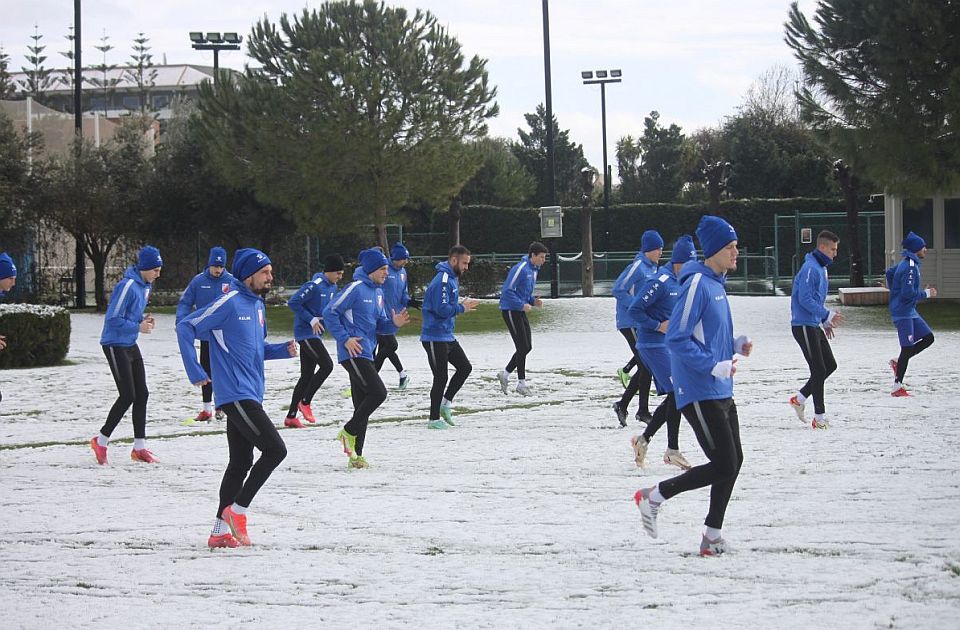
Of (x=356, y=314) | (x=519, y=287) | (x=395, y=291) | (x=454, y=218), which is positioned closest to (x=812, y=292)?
(x=519, y=287)

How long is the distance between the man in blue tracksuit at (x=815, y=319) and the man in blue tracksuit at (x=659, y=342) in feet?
5.29

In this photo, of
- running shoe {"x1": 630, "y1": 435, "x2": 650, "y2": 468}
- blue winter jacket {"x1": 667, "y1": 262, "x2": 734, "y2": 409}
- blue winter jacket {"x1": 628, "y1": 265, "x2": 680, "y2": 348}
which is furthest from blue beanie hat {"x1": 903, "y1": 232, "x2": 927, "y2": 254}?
blue winter jacket {"x1": 667, "y1": 262, "x2": 734, "y2": 409}

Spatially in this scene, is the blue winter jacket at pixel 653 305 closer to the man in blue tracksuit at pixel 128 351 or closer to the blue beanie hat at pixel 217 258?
the man in blue tracksuit at pixel 128 351

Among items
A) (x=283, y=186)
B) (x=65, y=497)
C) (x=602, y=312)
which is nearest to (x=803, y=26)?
(x=602, y=312)

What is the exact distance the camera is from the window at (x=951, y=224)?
3019 cm

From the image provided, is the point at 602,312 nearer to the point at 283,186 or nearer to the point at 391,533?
the point at 283,186

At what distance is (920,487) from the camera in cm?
830

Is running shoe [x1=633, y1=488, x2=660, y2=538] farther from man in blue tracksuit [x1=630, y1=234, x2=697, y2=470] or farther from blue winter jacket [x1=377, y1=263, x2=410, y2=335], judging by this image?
blue winter jacket [x1=377, y1=263, x2=410, y2=335]

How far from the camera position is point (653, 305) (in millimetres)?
9758

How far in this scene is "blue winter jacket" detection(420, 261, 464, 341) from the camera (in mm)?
12078

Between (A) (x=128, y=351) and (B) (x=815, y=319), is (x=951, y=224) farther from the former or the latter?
(A) (x=128, y=351)

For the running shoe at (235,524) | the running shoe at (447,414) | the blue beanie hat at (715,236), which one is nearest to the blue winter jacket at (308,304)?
the running shoe at (447,414)

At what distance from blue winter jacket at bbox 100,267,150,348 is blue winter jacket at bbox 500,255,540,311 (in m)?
5.16

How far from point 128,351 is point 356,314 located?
6.39ft
